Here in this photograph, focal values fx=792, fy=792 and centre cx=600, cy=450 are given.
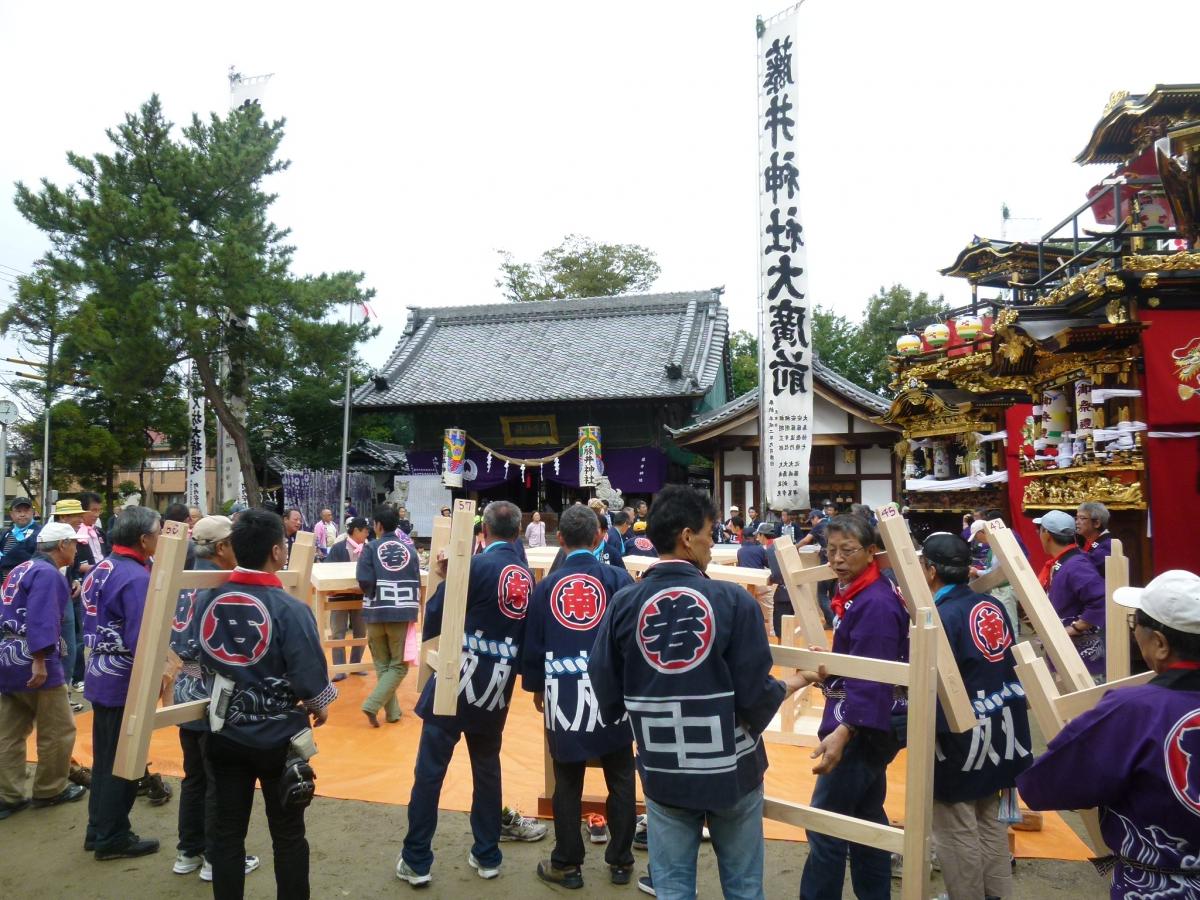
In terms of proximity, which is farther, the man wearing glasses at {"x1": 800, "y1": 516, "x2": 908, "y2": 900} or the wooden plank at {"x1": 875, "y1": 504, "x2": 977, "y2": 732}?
the man wearing glasses at {"x1": 800, "y1": 516, "x2": 908, "y2": 900}

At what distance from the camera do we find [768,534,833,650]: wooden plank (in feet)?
13.1

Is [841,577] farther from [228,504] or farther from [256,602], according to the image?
[228,504]

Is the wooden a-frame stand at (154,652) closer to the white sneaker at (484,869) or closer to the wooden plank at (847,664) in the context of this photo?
the white sneaker at (484,869)

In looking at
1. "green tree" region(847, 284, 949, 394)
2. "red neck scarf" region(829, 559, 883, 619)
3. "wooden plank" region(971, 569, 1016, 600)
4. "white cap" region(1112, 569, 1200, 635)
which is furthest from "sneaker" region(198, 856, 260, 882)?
"green tree" region(847, 284, 949, 394)

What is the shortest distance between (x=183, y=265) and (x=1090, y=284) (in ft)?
54.7

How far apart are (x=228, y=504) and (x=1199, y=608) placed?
763 inches

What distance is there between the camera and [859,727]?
120 inches

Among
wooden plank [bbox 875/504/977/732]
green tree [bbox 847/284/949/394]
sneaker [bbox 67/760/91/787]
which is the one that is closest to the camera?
wooden plank [bbox 875/504/977/732]

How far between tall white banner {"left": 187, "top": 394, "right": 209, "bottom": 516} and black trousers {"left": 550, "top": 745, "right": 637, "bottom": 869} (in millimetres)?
18216

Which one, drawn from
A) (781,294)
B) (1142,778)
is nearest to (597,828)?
(1142,778)

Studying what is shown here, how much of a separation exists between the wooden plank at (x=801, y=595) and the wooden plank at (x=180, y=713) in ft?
9.10

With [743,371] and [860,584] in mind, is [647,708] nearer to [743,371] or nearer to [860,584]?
[860,584]

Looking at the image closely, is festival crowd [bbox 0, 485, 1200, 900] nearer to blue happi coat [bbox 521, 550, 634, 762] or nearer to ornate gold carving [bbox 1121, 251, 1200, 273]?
blue happi coat [bbox 521, 550, 634, 762]

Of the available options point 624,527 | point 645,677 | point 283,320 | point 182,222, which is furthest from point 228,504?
point 645,677
